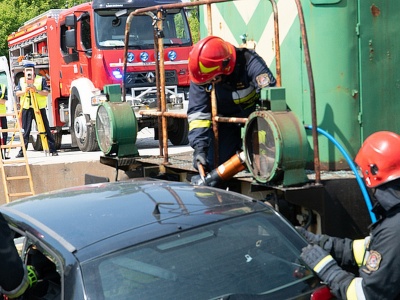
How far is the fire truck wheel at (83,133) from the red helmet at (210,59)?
758cm

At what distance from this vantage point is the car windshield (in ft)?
10.4

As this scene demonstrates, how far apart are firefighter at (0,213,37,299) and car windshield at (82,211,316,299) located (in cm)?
58

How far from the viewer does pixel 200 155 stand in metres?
5.68

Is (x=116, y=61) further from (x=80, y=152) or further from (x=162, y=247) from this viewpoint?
(x=162, y=247)

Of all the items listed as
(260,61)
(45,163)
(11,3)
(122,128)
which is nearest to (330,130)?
(260,61)

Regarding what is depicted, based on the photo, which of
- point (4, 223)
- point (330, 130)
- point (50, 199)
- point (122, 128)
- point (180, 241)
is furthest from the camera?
point (122, 128)

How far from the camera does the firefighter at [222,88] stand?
547cm

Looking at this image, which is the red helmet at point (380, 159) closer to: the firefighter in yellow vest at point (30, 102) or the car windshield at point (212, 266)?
the car windshield at point (212, 266)

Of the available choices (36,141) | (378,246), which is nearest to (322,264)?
(378,246)

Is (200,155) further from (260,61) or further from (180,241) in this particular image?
(180,241)

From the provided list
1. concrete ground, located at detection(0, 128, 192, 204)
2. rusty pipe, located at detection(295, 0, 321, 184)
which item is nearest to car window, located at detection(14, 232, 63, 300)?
rusty pipe, located at detection(295, 0, 321, 184)

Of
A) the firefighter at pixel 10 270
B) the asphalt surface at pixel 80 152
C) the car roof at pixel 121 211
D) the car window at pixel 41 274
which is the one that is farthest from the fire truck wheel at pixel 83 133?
the firefighter at pixel 10 270

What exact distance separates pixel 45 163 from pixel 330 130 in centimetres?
578

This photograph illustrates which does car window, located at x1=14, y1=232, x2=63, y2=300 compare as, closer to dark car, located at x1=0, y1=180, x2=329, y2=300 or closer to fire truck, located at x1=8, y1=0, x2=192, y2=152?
dark car, located at x1=0, y1=180, x2=329, y2=300
